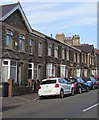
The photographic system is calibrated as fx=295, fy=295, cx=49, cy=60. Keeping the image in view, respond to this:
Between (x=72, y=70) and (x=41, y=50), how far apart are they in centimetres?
1386

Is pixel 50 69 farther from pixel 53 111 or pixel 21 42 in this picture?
pixel 53 111

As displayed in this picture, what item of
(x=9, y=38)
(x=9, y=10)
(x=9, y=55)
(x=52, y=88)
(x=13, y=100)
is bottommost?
(x=13, y=100)

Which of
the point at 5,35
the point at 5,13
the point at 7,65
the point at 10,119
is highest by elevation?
the point at 5,13

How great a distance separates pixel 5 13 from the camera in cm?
2628

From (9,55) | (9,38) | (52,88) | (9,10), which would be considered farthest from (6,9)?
(52,88)

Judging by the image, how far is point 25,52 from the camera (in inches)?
1175

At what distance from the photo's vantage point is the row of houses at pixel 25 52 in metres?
26.0

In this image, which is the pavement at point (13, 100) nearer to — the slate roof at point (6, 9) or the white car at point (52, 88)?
the white car at point (52, 88)

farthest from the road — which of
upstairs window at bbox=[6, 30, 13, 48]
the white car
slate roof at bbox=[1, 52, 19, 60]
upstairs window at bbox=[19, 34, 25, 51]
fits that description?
upstairs window at bbox=[19, 34, 25, 51]

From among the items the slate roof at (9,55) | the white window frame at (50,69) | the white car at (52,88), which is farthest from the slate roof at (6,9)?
the white window frame at (50,69)

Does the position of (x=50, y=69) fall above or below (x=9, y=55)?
below

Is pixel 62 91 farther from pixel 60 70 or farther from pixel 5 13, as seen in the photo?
pixel 60 70

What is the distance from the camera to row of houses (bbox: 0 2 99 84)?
85.2 ft

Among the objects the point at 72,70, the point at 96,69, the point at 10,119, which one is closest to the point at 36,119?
the point at 10,119
